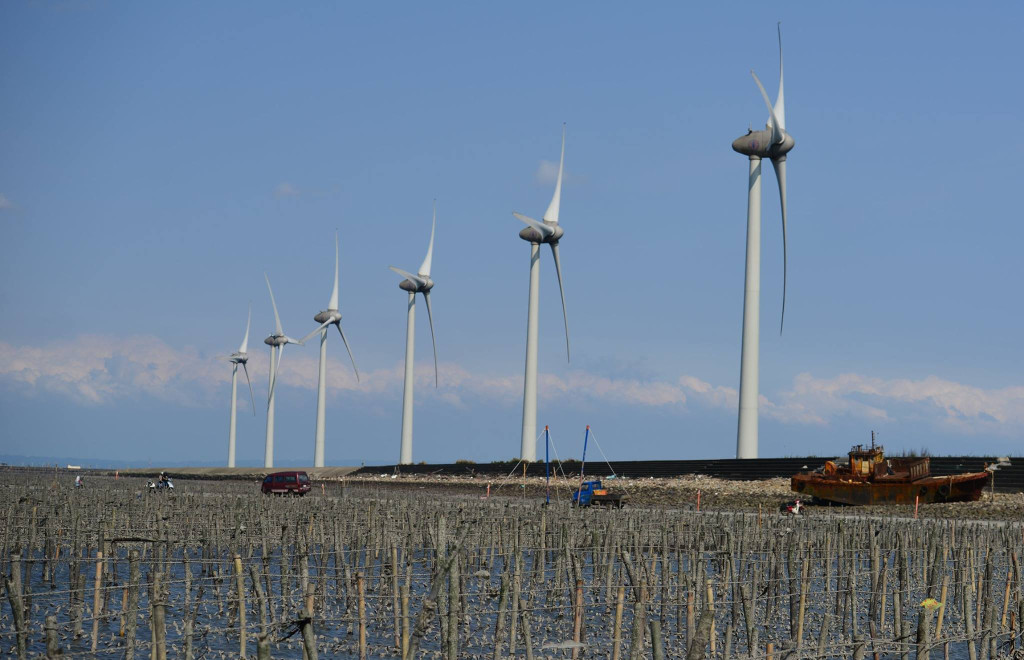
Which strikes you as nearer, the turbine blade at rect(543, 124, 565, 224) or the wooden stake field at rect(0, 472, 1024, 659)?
the wooden stake field at rect(0, 472, 1024, 659)

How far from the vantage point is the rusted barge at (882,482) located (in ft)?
185

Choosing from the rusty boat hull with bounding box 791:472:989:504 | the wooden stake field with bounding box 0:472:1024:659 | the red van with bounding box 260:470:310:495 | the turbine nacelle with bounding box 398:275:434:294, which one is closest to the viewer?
the wooden stake field with bounding box 0:472:1024:659

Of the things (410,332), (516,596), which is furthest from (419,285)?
(516,596)

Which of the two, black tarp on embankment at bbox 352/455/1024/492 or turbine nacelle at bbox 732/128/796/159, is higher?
turbine nacelle at bbox 732/128/796/159

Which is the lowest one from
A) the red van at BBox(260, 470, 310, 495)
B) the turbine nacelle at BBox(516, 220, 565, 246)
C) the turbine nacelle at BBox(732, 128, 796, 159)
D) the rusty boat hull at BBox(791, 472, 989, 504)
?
the red van at BBox(260, 470, 310, 495)

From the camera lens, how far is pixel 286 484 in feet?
238

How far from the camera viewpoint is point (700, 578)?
25375 mm

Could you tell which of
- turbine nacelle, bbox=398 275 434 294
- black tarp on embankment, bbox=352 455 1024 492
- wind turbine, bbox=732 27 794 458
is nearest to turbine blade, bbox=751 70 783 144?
wind turbine, bbox=732 27 794 458

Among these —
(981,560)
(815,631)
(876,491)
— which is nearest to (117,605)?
(815,631)

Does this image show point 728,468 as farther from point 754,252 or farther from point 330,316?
point 330,316

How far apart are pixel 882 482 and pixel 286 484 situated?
37.3m

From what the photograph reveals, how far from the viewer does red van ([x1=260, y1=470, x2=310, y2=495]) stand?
2836 inches

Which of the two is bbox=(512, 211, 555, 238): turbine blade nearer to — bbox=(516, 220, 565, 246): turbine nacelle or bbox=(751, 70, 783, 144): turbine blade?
bbox=(516, 220, 565, 246): turbine nacelle

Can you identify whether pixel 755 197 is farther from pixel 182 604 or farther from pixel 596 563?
pixel 182 604
